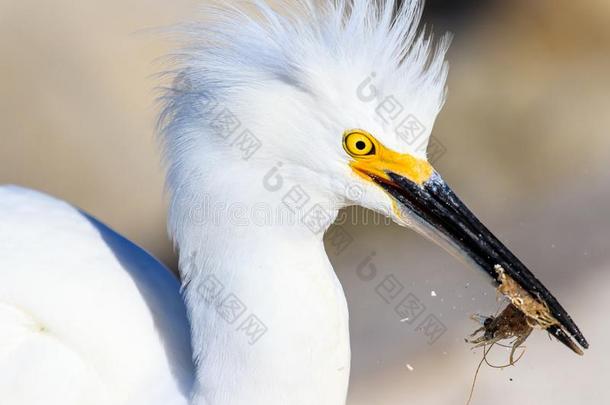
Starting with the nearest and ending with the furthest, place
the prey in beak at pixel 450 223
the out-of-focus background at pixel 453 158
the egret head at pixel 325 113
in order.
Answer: the egret head at pixel 325 113
the prey in beak at pixel 450 223
the out-of-focus background at pixel 453 158

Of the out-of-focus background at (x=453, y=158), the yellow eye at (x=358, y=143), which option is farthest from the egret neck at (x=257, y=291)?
the out-of-focus background at (x=453, y=158)

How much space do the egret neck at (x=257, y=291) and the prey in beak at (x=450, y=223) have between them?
0.73ft

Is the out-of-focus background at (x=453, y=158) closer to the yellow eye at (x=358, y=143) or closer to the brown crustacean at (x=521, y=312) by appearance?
the brown crustacean at (x=521, y=312)

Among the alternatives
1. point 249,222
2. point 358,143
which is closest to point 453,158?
point 358,143

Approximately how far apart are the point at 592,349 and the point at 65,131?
13.6 feet

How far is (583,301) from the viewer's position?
20.6 feet

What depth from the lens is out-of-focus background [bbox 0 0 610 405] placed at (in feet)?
19.3

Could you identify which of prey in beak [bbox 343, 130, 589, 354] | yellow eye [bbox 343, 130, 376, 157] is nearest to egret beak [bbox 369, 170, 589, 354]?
prey in beak [bbox 343, 130, 589, 354]

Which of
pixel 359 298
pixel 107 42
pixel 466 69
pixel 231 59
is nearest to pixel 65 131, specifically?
pixel 107 42

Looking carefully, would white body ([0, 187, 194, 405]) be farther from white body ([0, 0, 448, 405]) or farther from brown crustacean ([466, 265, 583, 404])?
brown crustacean ([466, 265, 583, 404])

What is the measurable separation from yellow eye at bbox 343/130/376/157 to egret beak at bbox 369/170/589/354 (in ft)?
0.36

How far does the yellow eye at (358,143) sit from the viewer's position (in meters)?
3.01

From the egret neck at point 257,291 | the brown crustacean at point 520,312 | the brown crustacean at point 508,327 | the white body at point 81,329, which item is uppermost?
the brown crustacean at point 520,312

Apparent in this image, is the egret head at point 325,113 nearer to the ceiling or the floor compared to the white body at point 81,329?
nearer to the ceiling
